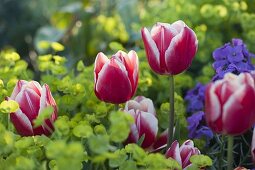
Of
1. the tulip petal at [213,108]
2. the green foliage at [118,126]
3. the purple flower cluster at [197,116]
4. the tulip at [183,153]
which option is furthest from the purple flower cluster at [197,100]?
the green foliage at [118,126]

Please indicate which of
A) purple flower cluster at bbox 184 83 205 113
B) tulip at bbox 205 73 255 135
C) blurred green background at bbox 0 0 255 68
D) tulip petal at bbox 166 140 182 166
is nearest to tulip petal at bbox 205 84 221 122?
tulip at bbox 205 73 255 135

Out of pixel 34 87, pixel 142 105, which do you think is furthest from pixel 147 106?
pixel 34 87

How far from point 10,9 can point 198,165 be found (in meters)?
1.90

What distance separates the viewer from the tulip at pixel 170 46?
1.11m

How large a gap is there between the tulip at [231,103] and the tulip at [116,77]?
0.22 m

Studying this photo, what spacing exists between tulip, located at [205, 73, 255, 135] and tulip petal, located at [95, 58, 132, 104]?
0.71 ft

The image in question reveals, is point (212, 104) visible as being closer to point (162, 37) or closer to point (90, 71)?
point (162, 37)

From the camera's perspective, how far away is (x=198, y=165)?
3.24 ft

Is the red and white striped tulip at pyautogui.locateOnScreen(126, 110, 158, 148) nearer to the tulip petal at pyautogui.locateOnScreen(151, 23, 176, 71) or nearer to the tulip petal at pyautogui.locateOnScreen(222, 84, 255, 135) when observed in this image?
the tulip petal at pyautogui.locateOnScreen(151, 23, 176, 71)

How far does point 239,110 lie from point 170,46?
24 cm

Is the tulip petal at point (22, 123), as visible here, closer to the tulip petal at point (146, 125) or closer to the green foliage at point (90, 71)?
the green foliage at point (90, 71)

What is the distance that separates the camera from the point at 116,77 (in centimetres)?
110

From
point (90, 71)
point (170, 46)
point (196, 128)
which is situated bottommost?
point (196, 128)

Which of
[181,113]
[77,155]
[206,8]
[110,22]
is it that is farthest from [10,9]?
[77,155]
